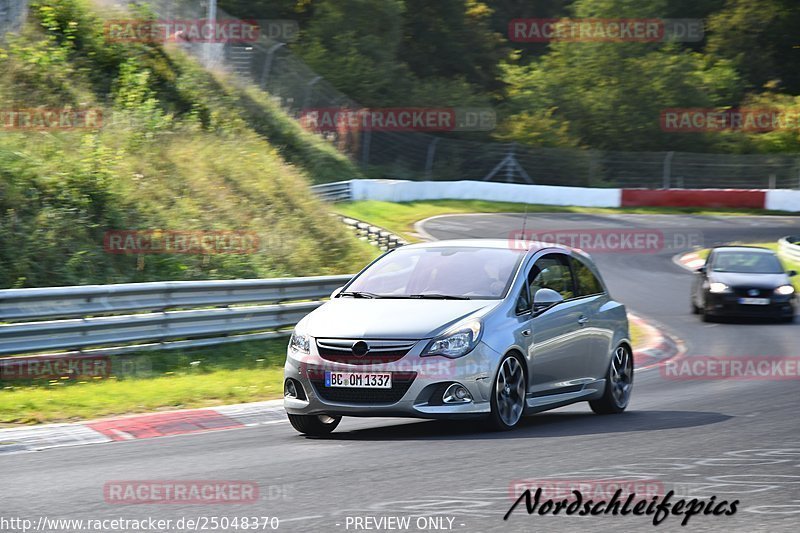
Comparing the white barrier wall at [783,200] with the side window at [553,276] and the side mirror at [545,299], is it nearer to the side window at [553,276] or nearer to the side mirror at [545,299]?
the side window at [553,276]

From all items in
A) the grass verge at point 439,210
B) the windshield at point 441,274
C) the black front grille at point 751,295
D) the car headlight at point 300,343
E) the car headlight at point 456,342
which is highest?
the windshield at point 441,274

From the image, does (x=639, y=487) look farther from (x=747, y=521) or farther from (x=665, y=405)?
(x=665, y=405)

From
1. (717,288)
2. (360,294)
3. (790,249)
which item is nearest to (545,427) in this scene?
(360,294)

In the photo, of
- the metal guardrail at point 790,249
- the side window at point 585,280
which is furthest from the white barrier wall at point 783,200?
the side window at point 585,280

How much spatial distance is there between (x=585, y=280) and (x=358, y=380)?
10.4 feet

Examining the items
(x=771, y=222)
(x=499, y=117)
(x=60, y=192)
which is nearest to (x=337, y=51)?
(x=499, y=117)

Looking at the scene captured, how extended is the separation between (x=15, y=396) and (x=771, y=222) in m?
36.9

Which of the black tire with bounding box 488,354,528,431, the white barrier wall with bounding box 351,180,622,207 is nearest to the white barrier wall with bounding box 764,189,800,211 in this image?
the white barrier wall with bounding box 351,180,622,207

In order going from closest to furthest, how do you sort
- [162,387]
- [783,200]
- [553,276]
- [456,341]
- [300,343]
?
[456,341] < [300,343] < [553,276] < [162,387] < [783,200]

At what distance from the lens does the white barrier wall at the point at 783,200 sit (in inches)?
1884

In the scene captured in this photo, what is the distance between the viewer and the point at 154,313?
13828mm

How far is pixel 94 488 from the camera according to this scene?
278 inches

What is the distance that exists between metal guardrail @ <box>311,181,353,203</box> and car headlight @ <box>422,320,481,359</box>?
27660mm

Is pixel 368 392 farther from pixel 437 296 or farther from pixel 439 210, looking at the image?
pixel 439 210
